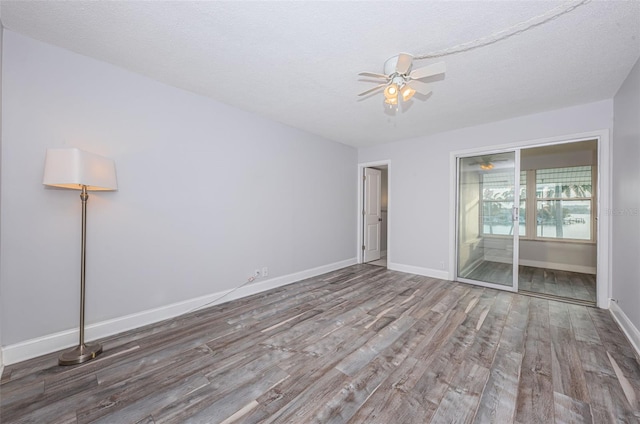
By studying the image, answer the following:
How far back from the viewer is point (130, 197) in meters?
2.47

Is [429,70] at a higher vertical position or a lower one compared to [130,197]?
higher

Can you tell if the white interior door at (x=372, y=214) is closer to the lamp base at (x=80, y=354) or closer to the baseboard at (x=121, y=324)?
the baseboard at (x=121, y=324)

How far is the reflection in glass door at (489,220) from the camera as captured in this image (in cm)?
369

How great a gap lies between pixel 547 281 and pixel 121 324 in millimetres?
6090

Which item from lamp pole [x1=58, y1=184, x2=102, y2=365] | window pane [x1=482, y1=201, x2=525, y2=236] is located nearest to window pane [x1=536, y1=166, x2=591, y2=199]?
window pane [x1=482, y1=201, x2=525, y2=236]

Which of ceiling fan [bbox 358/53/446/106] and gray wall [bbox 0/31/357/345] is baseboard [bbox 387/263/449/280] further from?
ceiling fan [bbox 358/53/446/106]

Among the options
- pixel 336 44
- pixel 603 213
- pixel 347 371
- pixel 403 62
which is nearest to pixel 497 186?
pixel 603 213

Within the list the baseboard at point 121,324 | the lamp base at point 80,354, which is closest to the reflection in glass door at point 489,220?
the baseboard at point 121,324

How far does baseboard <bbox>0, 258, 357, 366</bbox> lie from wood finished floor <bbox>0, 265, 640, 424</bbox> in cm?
10

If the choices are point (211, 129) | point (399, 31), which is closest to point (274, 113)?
point (211, 129)

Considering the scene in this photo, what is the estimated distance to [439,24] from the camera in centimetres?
178

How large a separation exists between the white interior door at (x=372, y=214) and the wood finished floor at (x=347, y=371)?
256cm

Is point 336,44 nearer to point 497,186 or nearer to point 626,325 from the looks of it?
point 497,186

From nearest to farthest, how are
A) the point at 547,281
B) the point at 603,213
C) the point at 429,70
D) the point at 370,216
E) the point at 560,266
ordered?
the point at 429,70 → the point at 603,213 → the point at 547,281 → the point at 560,266 → the point at 370,216
